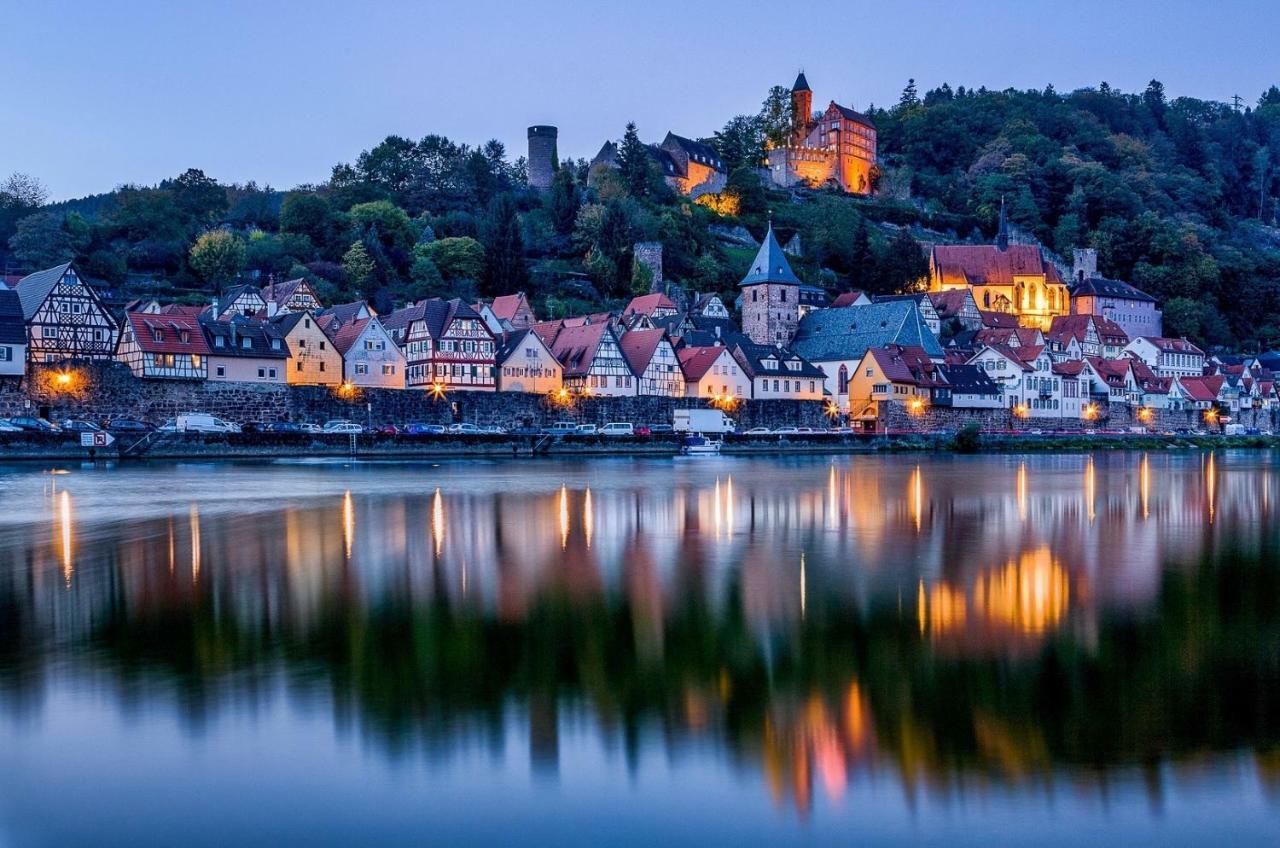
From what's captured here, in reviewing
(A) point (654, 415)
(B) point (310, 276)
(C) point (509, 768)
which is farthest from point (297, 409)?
(C) point (509, 768)

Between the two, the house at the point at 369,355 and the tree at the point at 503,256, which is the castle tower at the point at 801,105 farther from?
the house at the point at 369,355

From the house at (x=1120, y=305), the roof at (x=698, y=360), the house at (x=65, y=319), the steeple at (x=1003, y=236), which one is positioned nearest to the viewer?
the house at (x=65, y=319)

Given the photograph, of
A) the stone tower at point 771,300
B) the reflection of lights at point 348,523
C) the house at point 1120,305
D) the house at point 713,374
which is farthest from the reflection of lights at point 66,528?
the house at point 1120,305

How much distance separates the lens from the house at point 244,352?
4762 cm

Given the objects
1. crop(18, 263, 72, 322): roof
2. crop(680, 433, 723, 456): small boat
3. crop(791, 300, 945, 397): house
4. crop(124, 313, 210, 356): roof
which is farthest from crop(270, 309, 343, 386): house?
crop(791, 300, 945, 397): house

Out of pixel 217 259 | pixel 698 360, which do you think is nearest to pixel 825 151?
pixel 698 360

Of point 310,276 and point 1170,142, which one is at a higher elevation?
point 1170,142

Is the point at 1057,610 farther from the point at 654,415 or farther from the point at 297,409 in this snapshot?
the point at 654,415

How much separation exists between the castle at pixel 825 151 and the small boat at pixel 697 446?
6025cm

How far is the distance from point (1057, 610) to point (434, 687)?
6587mm

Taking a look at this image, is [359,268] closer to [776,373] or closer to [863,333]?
[776,373]

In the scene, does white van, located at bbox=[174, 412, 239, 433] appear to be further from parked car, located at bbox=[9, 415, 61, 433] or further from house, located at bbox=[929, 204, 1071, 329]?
house, located at bbox=[929, 204, 1071, 329]

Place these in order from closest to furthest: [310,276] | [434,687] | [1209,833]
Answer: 1. [1209,833]
2. [434,687]
3. [310,276]

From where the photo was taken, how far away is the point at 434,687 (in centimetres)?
937
